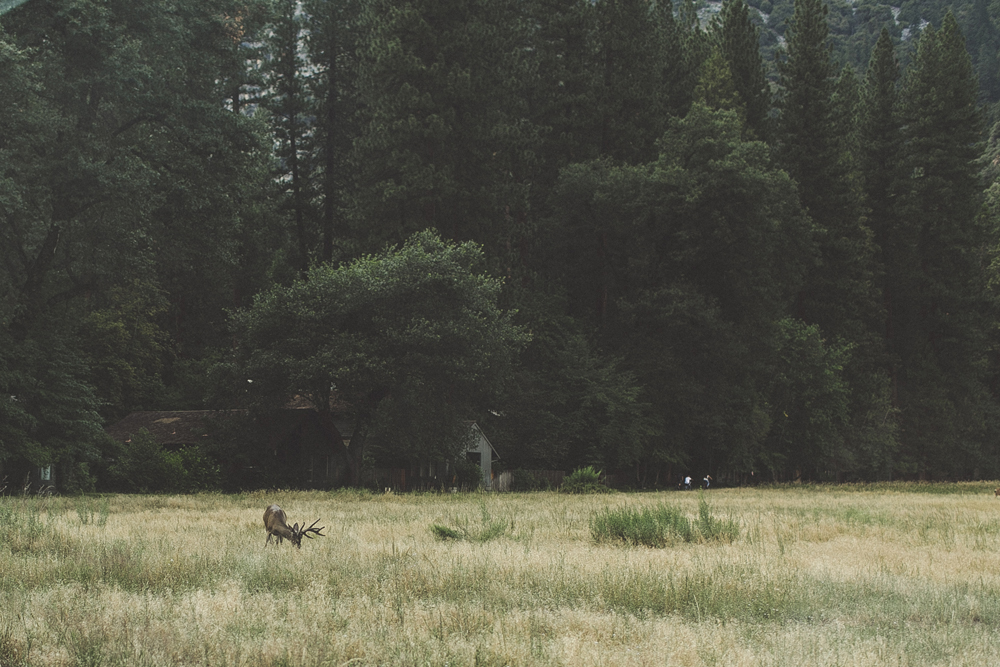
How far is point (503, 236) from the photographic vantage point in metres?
55.7

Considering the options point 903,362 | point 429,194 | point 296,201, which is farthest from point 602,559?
point 903,362

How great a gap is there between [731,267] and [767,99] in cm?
1906

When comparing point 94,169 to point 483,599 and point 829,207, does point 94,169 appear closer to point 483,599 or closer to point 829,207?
point 483,599

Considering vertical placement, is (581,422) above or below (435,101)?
below

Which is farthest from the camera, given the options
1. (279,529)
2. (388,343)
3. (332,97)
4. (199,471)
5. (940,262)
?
(940,262)

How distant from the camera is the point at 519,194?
53.4m

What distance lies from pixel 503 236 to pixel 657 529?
42135 millimetres

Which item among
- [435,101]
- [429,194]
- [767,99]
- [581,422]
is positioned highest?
[767,99]

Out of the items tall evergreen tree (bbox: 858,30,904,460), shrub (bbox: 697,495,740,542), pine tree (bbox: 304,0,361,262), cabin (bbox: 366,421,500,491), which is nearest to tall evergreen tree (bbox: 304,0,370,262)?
pine tree (bbox: 304,0,361,262)

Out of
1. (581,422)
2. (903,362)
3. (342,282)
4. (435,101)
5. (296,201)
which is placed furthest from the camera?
(903,362)

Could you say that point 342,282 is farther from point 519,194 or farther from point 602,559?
point 602,559

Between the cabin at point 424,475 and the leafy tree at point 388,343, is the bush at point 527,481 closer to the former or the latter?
Result: the cabin at point 424,475

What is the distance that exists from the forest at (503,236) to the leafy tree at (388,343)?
155 mm

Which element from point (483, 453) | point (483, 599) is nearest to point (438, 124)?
point (483, 453)
